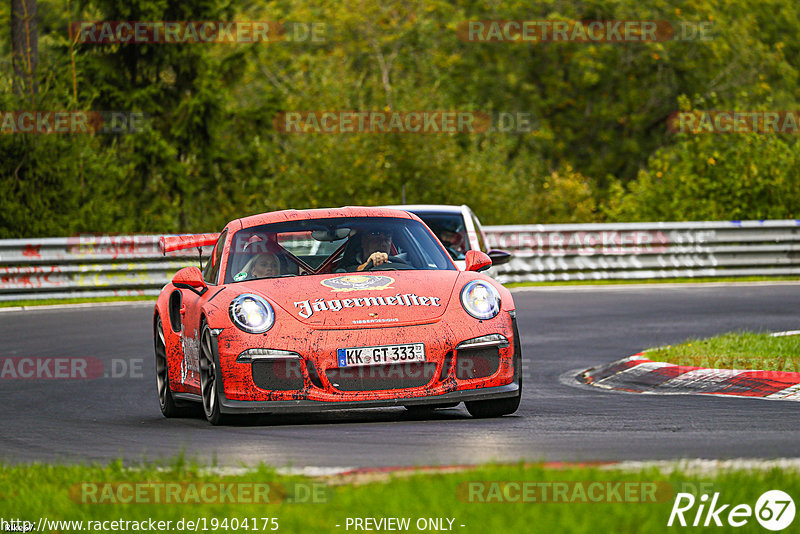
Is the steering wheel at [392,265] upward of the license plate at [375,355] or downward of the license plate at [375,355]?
upward

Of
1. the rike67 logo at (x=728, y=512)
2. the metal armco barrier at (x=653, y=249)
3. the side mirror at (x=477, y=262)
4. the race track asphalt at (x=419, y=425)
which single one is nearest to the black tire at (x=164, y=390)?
the race track asphalt at (x=419, y=425)

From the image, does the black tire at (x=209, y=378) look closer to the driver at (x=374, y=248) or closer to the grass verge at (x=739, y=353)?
the driver at (x=374, y=248)

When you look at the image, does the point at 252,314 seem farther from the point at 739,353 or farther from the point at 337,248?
the point at 739,353

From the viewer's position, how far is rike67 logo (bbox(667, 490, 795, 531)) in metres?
5.00

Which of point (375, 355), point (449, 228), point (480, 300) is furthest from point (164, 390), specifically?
point (449, 228)

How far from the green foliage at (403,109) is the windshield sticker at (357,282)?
17370 mm

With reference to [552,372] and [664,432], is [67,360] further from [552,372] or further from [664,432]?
[664,432]

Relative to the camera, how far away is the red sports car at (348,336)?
27.7 feet

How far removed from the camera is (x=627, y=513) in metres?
5.07

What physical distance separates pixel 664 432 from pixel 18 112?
63.5ft

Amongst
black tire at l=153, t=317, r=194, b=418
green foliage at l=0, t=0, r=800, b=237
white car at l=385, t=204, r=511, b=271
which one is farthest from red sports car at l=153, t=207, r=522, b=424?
green foliage at l=0, t=0, r=800, b=237

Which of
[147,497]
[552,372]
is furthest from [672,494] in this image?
[552,372]

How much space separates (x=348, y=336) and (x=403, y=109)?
27604 millimetres

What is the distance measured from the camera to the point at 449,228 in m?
15.2
